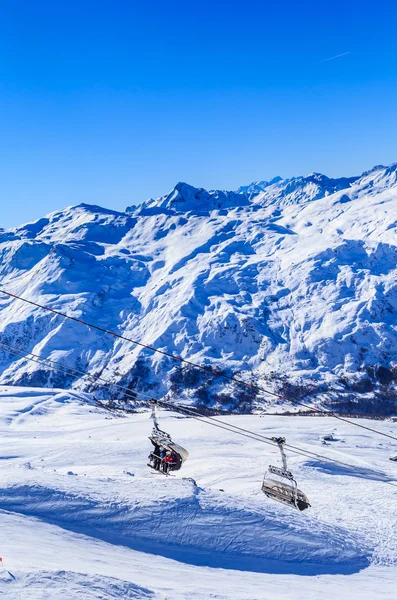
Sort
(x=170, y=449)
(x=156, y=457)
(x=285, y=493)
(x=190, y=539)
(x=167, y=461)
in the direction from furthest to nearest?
(x=156, y=457), (x=167, y=461), (x=170, y=449), (x=285, y=493), (x=190, y=539)

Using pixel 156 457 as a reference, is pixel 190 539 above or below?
below

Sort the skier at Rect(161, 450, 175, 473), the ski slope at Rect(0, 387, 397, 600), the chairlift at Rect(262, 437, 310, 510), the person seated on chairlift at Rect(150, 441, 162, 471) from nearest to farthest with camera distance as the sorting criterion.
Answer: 1. the ski slope at Rect(0, 387, 397, 600)
2. the chairlift at Rect(262, 437, 310, 510)
3. the skier at Rect(161, 450, 175, 473)
4. the person seated on chairlift at Rect(150, 441, 162, 471)

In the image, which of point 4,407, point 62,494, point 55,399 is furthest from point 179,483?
point 55,399

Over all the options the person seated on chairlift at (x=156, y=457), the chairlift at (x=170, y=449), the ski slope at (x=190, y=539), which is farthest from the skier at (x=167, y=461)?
the ski slope at (x=190, y=539)

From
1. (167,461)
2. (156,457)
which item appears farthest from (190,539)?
(156,457)

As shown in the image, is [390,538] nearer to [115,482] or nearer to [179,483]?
[179,483]

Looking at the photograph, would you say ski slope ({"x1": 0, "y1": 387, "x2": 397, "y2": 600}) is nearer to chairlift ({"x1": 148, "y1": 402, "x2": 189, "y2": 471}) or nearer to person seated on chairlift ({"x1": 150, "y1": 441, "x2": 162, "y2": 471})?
person seated on chairlift ({"x1": 150, "y1": 441, "x2": 162, "y2": 471})

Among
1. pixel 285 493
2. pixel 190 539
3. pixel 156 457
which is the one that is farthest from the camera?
pixel 156 457

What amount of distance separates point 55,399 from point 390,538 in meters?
118

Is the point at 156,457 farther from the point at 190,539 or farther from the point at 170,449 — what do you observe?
the point at 190,539

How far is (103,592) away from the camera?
77.9 feet

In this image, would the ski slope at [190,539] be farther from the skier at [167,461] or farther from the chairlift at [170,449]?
the chairlift at [170,449]

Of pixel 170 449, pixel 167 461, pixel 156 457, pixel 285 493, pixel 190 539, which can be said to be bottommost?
Result: pixel 190 539

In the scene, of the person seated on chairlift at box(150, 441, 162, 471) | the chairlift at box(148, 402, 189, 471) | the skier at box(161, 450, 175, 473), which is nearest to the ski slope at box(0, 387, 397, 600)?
the person seated on chairlift at box(150, 441, 162, 471)
